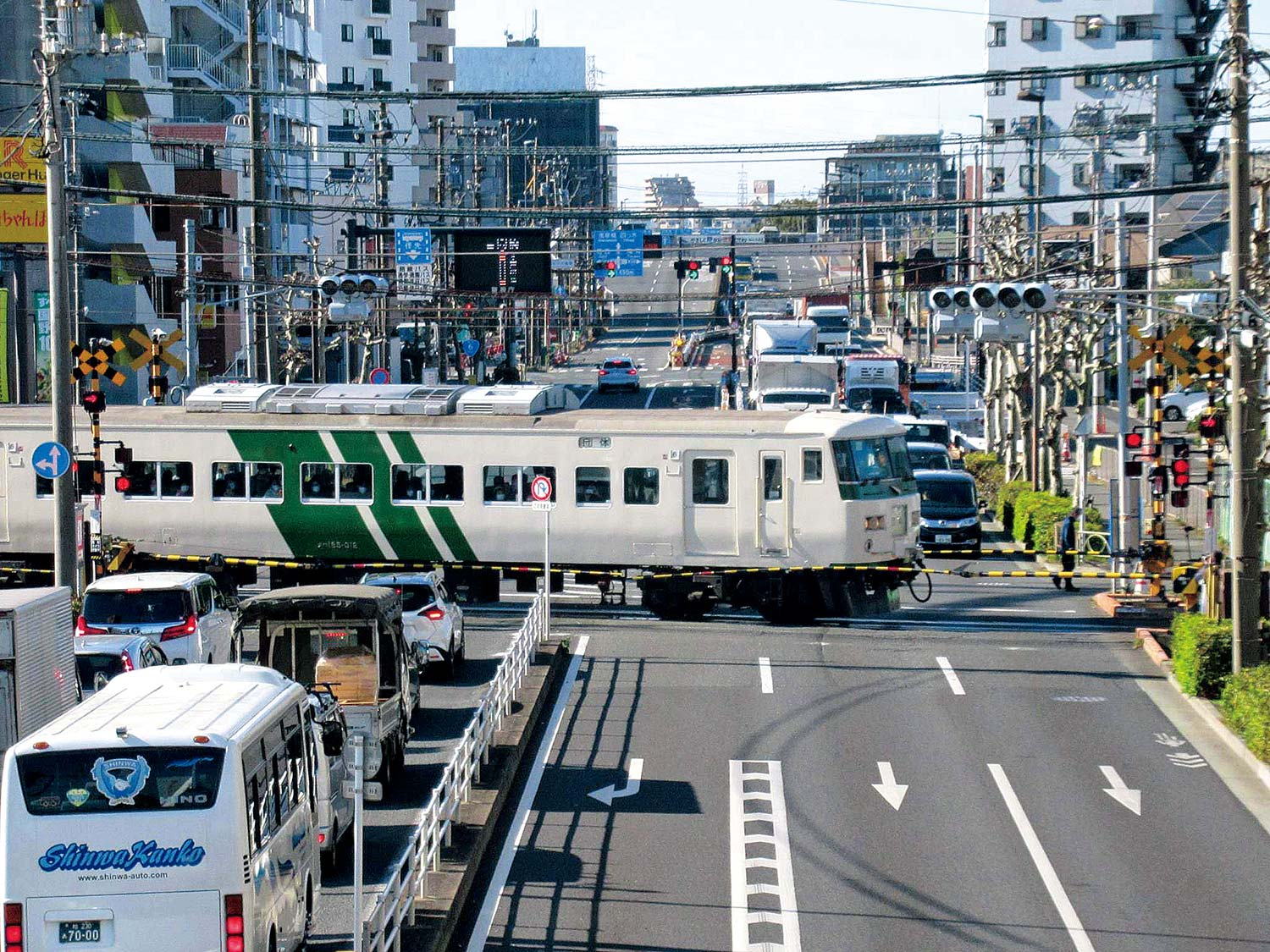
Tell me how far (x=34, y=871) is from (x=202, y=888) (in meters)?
0.99

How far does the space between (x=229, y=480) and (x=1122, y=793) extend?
18.6m

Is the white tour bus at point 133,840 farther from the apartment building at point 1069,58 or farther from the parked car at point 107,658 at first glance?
the apartment building at point 1069,58

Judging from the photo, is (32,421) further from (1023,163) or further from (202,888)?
(1023,163)

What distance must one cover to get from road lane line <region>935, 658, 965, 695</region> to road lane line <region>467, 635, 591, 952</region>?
5418mm

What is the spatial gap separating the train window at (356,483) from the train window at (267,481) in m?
1.21

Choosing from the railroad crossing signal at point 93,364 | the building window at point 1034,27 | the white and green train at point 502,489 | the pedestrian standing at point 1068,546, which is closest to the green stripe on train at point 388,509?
the white and green train at point 502,489

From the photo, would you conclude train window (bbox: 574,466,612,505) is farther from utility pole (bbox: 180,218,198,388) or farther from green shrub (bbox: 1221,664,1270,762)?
utility pole (bbox: 180,218,198,388)

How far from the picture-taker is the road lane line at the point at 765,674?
23.5 meters

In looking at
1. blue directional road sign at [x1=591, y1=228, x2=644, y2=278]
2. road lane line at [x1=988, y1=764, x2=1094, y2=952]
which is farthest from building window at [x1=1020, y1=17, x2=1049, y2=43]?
road lane line at [x1=988, y1=764, x2=1094, y2=952]

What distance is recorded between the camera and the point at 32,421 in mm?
31750

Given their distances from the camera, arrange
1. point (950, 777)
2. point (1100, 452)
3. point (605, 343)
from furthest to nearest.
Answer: point (605, 343)
point (1100, 452)
point (950, 777)

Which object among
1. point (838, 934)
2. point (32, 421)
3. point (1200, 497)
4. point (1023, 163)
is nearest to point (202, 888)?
point (838, 934)

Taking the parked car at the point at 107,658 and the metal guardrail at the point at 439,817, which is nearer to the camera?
the metal guardrail at the point at 439,817

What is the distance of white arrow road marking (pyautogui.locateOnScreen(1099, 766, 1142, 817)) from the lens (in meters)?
17.5
